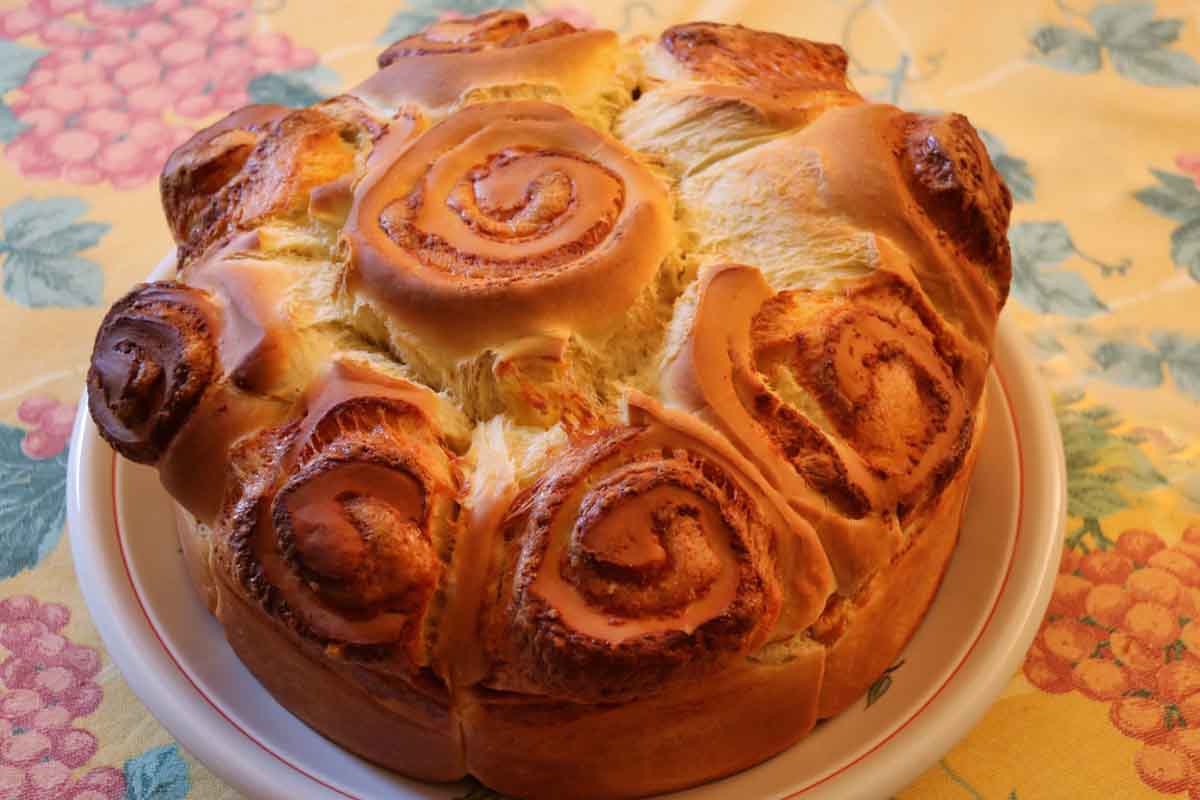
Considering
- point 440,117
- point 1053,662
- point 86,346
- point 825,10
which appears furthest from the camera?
point 825,10

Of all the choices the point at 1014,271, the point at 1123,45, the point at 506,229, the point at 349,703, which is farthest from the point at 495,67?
the point at 1123,45

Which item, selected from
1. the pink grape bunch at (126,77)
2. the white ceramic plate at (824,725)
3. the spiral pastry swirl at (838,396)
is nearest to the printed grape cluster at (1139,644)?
the white ceramic plate at (824,725)

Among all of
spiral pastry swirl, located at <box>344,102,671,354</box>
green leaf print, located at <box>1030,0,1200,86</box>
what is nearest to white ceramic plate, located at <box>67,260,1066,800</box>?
spiral pastry swirl, located at <box>344,102,671,354</box>

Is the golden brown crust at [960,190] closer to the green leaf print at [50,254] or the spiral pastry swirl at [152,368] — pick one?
the spiral pastry swirl at [152,368]

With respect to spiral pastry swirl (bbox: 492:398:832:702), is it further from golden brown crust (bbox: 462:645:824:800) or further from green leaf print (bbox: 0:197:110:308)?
green leaf print (bbox: 0:197:110:308)

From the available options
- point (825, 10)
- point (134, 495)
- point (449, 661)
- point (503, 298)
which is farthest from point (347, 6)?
point (449, 661)

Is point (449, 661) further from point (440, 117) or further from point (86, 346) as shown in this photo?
point (86, 346)
